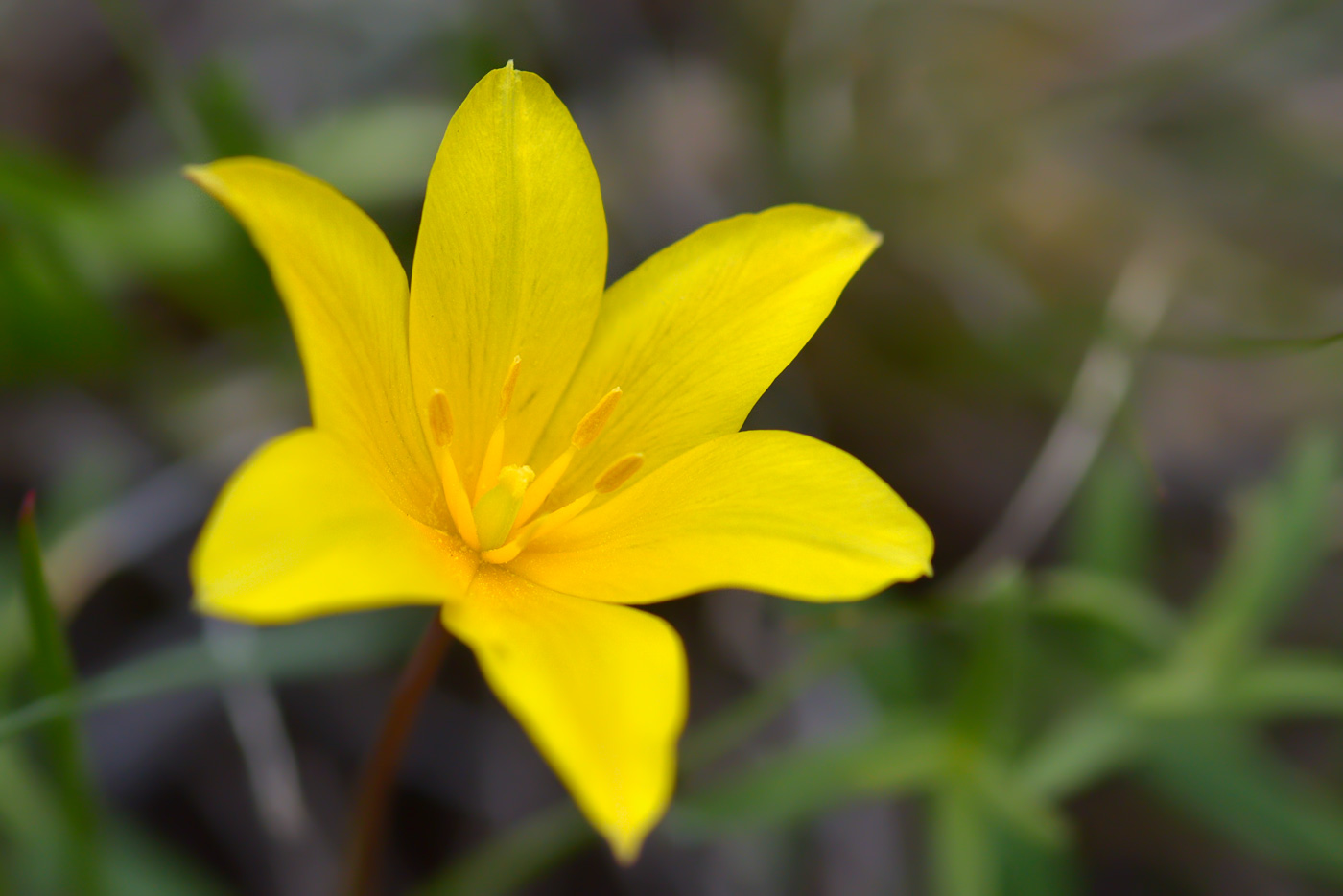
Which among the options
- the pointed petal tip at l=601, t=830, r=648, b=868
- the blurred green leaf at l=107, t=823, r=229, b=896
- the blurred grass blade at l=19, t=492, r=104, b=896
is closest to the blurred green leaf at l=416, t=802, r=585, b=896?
the blurred green leaf at l=107, t=823, r=229, b=896

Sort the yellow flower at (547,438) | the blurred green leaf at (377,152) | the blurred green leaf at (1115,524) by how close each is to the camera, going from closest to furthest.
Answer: the yellow flower at (547,438) < the blurred green leaf at (1115,524) < the blurred green leaf at (377,152)

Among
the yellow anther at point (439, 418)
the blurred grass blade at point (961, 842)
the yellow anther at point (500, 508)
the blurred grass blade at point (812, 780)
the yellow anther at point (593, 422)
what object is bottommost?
the blurred grass blade at point (961, 842)

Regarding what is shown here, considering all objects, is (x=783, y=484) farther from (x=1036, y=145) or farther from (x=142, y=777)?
(x=1036, y=145)

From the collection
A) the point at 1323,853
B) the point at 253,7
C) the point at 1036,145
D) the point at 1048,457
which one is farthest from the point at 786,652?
the point at 253,7

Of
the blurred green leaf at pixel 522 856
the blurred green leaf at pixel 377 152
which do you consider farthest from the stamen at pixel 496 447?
the blurred green leaf at pixel 377 152

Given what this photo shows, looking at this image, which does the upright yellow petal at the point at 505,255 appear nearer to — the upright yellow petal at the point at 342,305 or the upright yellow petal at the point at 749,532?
the upright yellow petal at the point at 342,305

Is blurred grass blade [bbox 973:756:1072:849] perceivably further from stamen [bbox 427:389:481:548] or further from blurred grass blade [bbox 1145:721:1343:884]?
stamen [bbox 427:389:481:548]

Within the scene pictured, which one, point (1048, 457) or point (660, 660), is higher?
point (660, 660)
